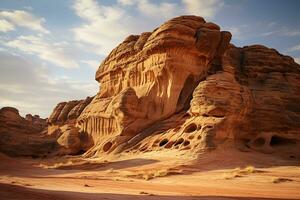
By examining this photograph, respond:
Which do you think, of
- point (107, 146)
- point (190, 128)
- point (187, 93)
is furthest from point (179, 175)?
point (107, 146)

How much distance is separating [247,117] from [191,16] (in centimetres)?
1196

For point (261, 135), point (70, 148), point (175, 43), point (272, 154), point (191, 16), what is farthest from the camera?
point (70, 148)

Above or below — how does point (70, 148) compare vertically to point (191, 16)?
below

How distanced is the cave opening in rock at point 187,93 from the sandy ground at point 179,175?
758 cm

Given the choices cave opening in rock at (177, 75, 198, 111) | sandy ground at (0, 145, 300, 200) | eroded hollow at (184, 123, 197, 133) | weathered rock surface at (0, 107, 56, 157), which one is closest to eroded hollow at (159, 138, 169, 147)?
sandy ground at (0, 145, 300, 200)

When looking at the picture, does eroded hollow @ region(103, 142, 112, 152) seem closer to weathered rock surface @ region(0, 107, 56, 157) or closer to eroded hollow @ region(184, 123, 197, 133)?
eroded hollow @ region(184, 123, 197, 133)

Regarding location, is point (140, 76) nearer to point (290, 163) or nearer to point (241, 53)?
point (241, 53)

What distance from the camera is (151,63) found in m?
35.5

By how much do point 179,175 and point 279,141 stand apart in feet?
44.1

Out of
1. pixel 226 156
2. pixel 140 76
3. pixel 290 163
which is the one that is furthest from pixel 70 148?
pixel 290 163

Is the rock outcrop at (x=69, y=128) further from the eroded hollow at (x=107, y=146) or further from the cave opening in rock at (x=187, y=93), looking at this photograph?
the cave opening in rock at (x=187, y=93)

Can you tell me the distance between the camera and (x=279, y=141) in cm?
2936

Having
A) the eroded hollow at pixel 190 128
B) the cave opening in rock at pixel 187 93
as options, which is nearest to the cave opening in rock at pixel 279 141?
the eroded hollow at pixel 190 128

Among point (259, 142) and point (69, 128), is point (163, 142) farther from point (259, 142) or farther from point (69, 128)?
point (69, 128)
